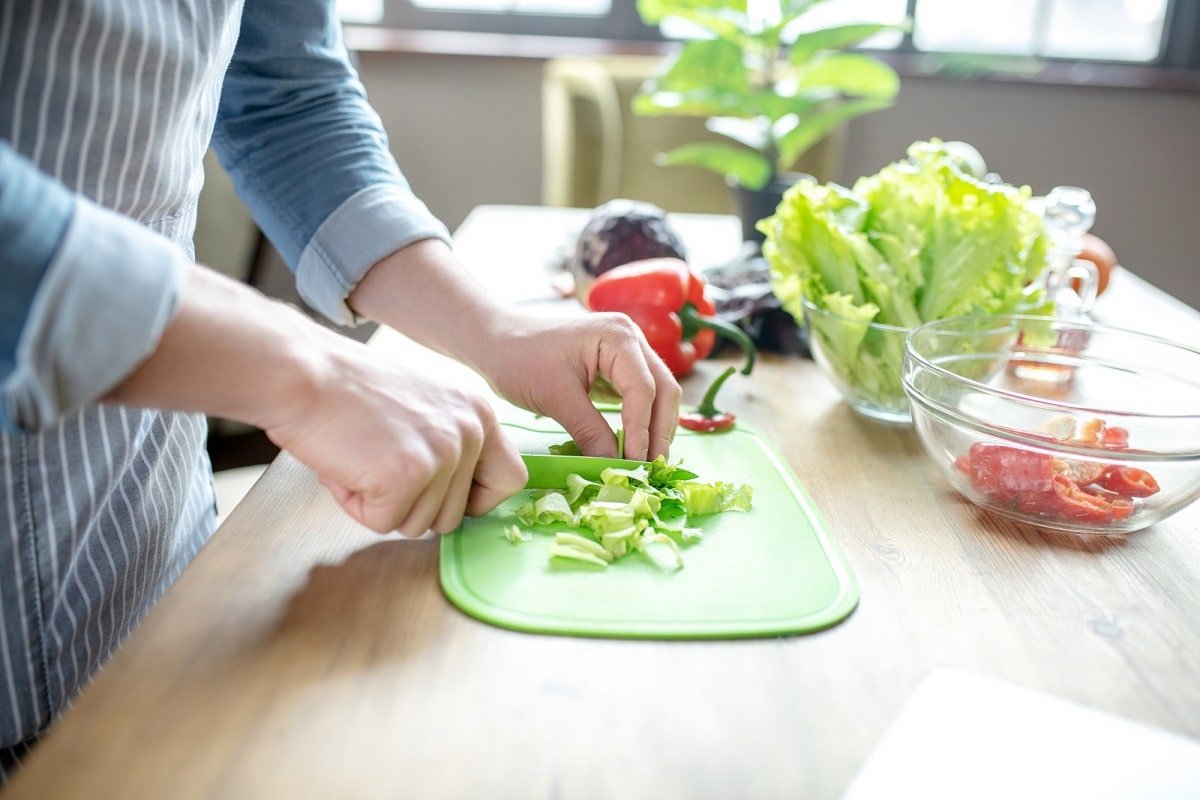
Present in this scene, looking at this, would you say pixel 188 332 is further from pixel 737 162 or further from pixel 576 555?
pixel 737 162

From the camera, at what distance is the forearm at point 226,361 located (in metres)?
0.53

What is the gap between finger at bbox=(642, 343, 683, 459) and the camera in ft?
2.75

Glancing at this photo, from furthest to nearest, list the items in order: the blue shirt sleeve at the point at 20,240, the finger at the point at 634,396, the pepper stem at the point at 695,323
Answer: the pepper stem at the point at 695,323 → the finger at the point at 634,396 → the blue shirt sleeve at the point at 20,240

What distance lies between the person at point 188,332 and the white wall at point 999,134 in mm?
2239

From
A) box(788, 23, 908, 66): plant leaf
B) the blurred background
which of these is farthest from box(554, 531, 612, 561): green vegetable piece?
the blurred background

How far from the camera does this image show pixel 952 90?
10.2 feet

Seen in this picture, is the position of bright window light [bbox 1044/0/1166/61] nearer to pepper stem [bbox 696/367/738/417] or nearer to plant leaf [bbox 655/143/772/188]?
plant leaf [bbox 655/143/772/188]

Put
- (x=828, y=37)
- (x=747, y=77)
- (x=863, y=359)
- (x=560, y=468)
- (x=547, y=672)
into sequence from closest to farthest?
(x=547, y=672) < (x=560, y=468) < (x=863, y=359) < (x=828, y=37) < (x=747, y=77)

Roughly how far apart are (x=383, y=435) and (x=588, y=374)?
28 centimetres

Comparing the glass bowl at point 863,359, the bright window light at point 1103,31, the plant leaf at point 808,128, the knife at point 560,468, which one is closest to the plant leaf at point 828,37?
the plant leaf at point 808,128

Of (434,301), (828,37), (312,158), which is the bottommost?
(434,301)

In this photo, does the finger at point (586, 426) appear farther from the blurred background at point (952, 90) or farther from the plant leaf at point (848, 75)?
the blurred background at point (952, 90)

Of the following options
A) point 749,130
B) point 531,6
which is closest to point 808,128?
point 749,130

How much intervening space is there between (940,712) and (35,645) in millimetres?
580
